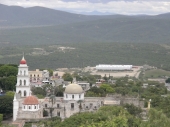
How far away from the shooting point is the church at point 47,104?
52438 millimetres

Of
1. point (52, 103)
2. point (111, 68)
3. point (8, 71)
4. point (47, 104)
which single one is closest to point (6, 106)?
point (47, 104)

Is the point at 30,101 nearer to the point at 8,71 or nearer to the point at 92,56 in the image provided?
the point at 8,71

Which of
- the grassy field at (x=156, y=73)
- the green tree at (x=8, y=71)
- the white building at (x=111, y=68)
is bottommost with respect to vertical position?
the grassy field at (x=156, y=73)

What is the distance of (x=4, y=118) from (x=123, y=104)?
1532 cm

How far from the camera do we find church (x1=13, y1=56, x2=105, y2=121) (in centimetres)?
5244

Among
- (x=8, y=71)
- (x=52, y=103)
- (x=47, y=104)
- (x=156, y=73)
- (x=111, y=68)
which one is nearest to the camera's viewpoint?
(x=52, y=103)

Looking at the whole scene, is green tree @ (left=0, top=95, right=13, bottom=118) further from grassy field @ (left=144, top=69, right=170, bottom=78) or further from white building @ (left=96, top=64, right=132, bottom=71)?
white building @ (left=96, top=64, right=132, bottom=71)

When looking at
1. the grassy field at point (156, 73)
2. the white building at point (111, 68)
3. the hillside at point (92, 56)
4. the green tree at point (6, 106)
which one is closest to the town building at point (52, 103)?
the green tree at point (6, 106)

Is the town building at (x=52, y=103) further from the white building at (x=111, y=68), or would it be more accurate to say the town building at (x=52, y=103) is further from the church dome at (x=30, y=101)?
the white building at (x=111, y=68)

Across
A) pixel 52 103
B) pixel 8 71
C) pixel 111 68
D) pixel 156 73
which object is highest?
pixel 8 71

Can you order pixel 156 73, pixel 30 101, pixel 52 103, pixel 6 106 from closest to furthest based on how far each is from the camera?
pixel 30 101 < pixel 6 106 < pixel 52 103 < pixel 156 73

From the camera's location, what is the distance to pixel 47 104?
56656 millimetres

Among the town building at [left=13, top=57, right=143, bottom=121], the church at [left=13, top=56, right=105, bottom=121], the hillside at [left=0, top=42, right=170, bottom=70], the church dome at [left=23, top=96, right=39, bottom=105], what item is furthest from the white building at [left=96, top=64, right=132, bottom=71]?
the church dome at [left=23, top=96, right=39, bottom=105]

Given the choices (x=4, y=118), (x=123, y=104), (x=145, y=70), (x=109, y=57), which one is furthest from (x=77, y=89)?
(x=109, y=57)
